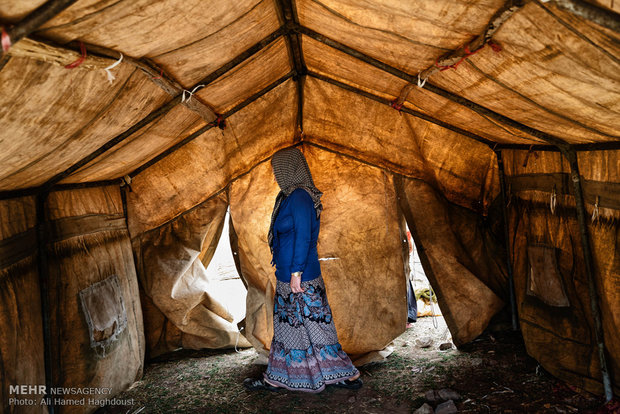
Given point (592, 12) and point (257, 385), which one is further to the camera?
point (257, 385)

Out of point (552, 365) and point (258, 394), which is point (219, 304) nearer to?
point (258, 394)

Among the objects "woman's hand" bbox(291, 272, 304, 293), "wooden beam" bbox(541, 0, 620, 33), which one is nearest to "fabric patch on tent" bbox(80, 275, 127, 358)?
"woman's hand" bbox(291, 272, 304, 293)

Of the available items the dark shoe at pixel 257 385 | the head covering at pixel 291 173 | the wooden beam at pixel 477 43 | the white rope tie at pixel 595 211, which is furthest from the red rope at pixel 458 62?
the dark shoe at pixel 257 385

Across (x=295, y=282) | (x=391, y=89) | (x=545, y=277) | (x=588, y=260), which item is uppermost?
(x=391, y=89)

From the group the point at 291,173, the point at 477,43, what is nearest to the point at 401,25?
the point at 477,43

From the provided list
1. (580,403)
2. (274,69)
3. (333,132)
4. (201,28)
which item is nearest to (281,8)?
(201,28)

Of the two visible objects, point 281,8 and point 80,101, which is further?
point 281,8

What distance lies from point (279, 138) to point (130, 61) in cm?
218

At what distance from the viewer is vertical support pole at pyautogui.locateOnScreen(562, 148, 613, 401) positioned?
106 inches

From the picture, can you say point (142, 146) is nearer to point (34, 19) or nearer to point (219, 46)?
point (219, 46)

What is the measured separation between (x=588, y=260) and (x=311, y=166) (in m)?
2.35

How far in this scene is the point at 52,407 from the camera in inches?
105

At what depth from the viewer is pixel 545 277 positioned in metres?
3.23

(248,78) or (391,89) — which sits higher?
(248,78)
